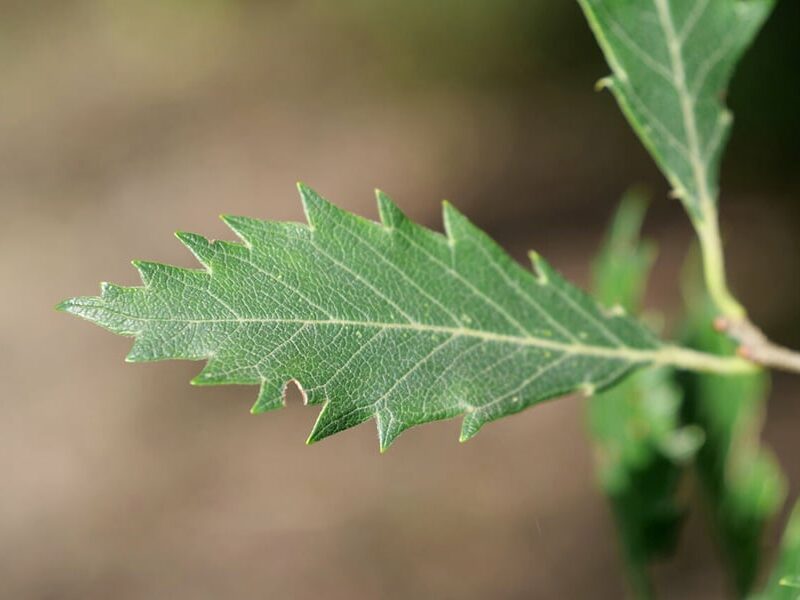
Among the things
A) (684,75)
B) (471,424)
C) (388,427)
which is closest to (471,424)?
(471,424)

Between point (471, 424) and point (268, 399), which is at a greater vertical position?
point (268, 399)

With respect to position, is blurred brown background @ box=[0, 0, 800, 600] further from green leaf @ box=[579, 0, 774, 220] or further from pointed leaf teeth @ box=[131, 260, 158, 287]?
pointed leaf teeth @ box=[131, 260, 158, 287]

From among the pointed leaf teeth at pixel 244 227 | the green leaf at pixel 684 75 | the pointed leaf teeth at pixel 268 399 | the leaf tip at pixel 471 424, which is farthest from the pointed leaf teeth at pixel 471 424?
the green leaf at pixel 684 75

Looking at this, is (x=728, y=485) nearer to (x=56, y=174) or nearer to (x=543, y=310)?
(x=543, y=310)

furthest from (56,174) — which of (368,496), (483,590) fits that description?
(483,590)

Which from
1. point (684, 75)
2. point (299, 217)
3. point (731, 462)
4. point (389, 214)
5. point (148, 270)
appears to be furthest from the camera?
point (299, 217)

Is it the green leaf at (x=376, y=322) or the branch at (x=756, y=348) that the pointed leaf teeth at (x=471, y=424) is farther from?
the branch at (x=756, y=348)

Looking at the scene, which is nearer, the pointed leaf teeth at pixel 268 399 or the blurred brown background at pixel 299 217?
the pointed leaf teeth at pixel 268 399

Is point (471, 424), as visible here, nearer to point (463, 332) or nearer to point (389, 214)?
point (463, 332)
